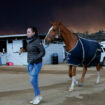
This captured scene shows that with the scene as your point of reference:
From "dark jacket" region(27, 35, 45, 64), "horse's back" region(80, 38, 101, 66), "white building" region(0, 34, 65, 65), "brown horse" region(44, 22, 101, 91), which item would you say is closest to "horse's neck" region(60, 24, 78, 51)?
"brown horse" region(44, 22, 101, 91)

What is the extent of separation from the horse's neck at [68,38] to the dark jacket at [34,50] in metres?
2.19

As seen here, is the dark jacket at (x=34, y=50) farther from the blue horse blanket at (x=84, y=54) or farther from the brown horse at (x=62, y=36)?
the blue horse blanket at (x=84, y=54)

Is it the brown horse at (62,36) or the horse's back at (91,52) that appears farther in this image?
the horse's back at (91,52)

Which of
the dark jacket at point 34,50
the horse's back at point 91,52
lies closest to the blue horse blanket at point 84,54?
the horse's back at point 91,52

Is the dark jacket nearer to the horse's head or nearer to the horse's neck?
the horse's head

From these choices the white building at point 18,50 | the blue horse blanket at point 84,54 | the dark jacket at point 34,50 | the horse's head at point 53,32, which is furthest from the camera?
the white building at point 18,50

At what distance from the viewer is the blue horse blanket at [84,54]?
282 inches

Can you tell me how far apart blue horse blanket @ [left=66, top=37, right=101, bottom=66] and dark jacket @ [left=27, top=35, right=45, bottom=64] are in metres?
2.15

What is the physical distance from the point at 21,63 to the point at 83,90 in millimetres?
14285

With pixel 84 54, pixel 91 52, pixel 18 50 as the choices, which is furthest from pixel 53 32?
pixel 18 50

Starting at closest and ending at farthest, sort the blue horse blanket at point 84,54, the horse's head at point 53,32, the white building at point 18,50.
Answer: the horse's head at point 53,32 < the blue horse blanket at point 84,54 < the white building at point 18,50

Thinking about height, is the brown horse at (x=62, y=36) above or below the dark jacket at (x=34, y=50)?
above

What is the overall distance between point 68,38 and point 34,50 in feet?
7.82

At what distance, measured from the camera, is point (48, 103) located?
18.0 ft
